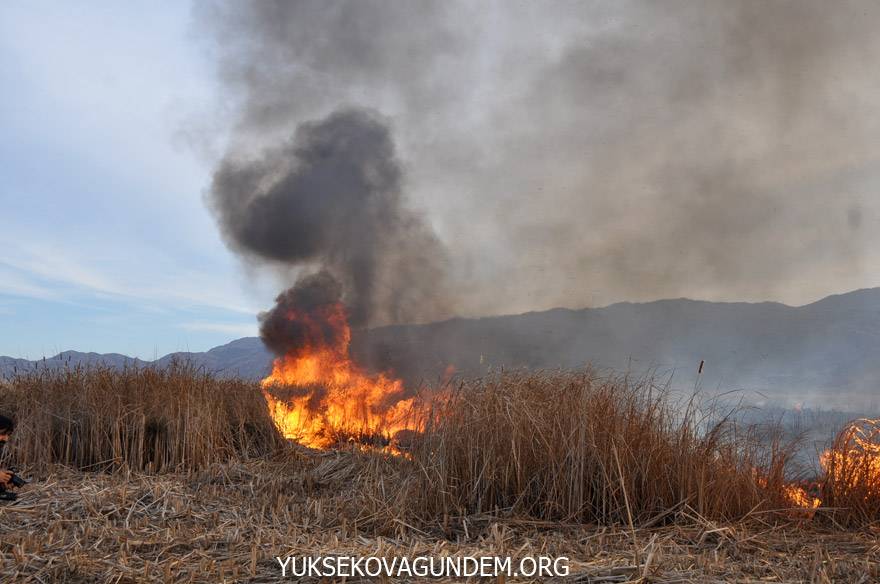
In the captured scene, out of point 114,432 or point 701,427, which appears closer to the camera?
point 701,427

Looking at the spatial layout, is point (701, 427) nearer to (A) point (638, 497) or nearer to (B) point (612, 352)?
(A) point (638, 497)

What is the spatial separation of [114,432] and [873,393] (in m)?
30.2

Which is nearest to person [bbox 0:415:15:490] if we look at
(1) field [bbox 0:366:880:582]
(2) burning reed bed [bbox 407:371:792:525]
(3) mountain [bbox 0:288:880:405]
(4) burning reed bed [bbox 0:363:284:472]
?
(1) field [bbox 0:366:880:582]

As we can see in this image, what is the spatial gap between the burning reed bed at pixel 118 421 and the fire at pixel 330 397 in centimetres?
162

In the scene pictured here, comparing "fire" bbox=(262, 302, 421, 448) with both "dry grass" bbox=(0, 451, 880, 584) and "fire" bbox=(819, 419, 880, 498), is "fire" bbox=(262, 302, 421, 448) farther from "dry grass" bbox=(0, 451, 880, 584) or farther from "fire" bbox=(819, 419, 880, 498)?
"fire" bbox=(819, 419, 880, 498)

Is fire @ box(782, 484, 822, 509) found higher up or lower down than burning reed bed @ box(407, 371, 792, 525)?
lower down

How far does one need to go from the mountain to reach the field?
2197 cm

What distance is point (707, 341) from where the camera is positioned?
41875 mm

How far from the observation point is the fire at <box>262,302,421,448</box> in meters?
9.94

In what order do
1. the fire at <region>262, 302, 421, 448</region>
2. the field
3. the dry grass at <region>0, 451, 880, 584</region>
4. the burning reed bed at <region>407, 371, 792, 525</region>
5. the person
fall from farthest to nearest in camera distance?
the fire at <region>262, 302, 421, 448</region>, the person, the burning reed bed at <region>407, 371, 792, 525</region>, the field, the dry grass at <region>0, 451, 880, 584</region>

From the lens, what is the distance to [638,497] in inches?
218

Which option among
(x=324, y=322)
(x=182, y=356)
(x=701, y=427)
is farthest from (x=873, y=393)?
(x=182, y=356)

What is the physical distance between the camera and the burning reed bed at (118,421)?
8.09m

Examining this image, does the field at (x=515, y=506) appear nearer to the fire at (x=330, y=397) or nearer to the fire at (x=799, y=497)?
the fire at (x=799, y=497)
